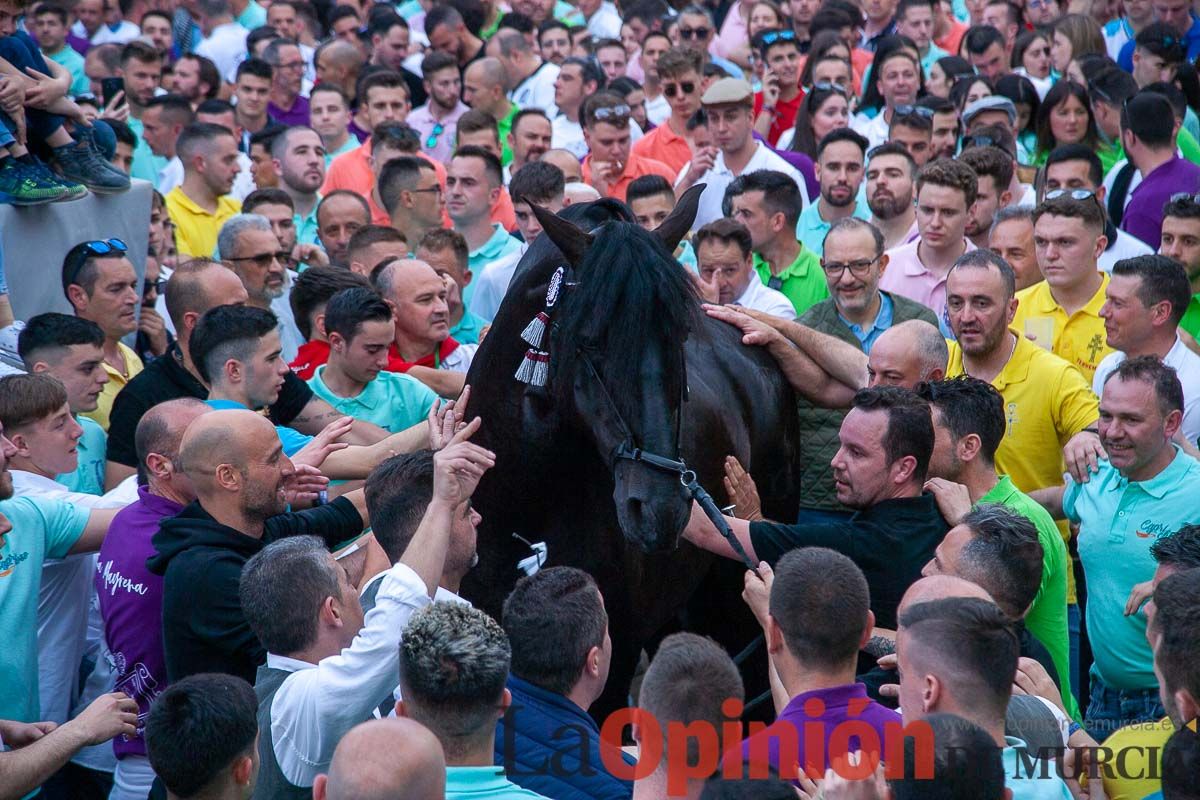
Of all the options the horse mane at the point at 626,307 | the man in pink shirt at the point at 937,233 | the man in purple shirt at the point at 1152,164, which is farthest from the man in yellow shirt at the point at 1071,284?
the horse mane at the point at 626,307

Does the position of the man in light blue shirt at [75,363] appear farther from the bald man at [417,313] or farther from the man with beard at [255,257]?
the man with beard at [255,257]

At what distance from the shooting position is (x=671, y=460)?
456cm

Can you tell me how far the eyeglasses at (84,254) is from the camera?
290 inches

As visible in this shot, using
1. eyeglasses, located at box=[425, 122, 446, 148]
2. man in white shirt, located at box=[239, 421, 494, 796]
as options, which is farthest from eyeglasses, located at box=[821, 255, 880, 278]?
eyeglasses, located at box=[425, 122, 446, 148]

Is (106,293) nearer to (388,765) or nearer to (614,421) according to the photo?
(614,421)

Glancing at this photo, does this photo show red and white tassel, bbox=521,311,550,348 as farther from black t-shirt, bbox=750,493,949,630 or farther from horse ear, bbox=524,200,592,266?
black t-shirt, bbox=750,493,949,630

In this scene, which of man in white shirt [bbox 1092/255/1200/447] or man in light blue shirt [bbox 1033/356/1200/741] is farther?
man in white shirt [bbox 1092/255/1200/447]

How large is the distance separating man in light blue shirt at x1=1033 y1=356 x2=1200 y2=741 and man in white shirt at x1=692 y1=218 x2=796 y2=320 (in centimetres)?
256

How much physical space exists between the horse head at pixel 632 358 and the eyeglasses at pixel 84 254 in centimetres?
356

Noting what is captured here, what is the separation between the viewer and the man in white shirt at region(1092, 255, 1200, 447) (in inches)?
254

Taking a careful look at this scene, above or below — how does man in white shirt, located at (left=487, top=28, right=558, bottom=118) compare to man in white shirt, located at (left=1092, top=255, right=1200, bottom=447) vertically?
above

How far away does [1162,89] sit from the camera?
35.1 feet

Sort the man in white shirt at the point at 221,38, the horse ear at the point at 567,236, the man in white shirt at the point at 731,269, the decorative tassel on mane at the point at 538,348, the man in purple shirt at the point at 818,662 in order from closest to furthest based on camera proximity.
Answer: the man in purple shirt at the point at 818,662
the horse ear at the point at 567,236
the decorative tassel on mane at the point at 538,348
the man in white shirt at the point at 731,269
the man in white shirt at the point at 221,38

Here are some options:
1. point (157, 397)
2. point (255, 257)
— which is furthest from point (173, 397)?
point (255, 257)
